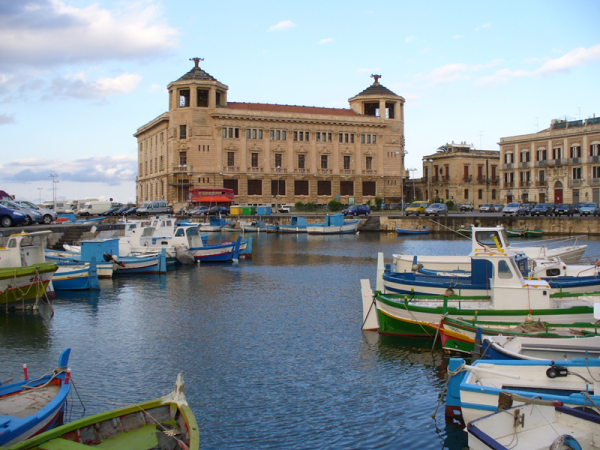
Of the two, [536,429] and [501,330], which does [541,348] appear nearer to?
[501,330]

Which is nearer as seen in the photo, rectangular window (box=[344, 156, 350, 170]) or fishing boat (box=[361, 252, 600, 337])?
Result: fishing boat (box=[361, 252, 600, 337])

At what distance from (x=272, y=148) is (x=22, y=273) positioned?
70.9 m

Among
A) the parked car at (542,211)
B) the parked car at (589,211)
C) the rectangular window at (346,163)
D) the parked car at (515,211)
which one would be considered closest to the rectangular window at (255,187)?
the rectangular window at (346,163)

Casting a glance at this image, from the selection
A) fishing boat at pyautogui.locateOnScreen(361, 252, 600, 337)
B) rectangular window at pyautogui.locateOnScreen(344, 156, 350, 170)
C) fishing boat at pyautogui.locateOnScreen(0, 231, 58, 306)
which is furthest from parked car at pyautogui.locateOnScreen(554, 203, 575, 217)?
fishing boat at pyautogui.locateOnScreen(0, 231, 58, 306)

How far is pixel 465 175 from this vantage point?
99875 millimetres

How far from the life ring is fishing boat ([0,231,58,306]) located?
18797mm

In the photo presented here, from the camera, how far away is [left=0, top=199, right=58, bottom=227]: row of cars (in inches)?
1553

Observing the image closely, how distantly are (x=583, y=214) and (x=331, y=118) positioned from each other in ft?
145

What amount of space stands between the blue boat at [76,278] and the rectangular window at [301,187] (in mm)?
66651

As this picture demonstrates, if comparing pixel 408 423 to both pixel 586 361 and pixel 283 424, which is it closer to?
pixel 283 424

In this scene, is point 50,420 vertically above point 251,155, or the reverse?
point 251,155

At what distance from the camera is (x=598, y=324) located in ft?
43.2

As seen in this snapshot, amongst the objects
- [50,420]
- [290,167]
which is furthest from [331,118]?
[50,420]

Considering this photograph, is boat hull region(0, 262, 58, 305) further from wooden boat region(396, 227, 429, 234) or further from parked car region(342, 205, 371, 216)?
parked car region(342, 205, 371, 216)
